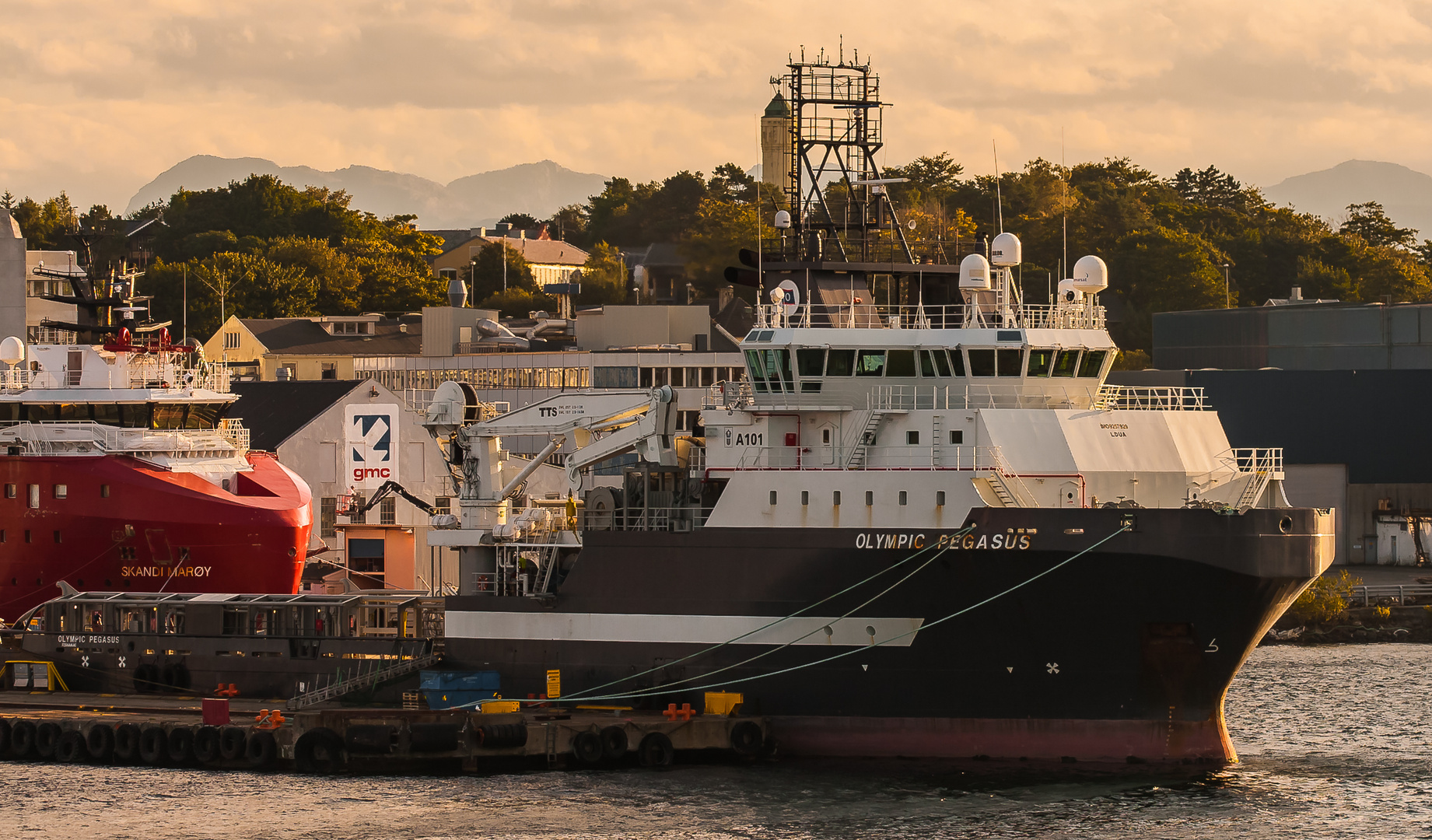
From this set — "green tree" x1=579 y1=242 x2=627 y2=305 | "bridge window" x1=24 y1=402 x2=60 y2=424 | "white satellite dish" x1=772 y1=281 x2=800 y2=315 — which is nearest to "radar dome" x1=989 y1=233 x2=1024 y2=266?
"white satellite dish" x1=772 y1=281 x2=800 y2=315

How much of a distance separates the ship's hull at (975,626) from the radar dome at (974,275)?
4.77 m

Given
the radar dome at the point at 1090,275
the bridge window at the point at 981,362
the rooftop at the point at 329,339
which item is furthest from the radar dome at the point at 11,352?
the rooftop at the point at 329,339

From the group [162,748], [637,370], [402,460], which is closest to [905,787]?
[162,748]

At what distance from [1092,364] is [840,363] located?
4405 mm

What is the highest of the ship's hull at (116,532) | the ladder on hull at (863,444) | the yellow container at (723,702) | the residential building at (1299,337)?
the residential building at (1299,337)

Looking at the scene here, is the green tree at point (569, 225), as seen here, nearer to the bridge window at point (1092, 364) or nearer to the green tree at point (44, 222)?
the green tree at point (44, 222)

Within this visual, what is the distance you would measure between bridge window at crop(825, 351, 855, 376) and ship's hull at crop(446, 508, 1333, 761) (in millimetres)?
3300

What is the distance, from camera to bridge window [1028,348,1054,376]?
33.5 m

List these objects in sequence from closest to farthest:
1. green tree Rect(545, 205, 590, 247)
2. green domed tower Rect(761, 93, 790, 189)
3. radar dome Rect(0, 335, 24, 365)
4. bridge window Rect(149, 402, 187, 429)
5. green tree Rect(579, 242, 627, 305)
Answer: bridge window Rect(149, 402, 187, 429) < radar dome Rect(0, 335, 24, 365) < green domed tower Rect(761, 93, 790, 189) < green tree Rect(579, 242, 627, 305) < green tree Rect(545, 205, 590, 247)

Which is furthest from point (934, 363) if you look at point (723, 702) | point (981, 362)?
point (723, 702)

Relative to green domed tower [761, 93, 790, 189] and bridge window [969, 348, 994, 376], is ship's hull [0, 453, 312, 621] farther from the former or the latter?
green domed tower [761, 93, 790, 189]

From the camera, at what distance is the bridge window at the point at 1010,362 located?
3344cm

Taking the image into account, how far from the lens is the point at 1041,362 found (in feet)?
110

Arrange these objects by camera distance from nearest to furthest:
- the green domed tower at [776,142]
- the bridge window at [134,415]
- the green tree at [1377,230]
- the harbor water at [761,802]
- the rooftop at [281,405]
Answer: the harbor water at [761,802], the bridge window at [134,415], the rooftop at [281,405], the green domed tower at [776,142], the green tree at [1377,230]
